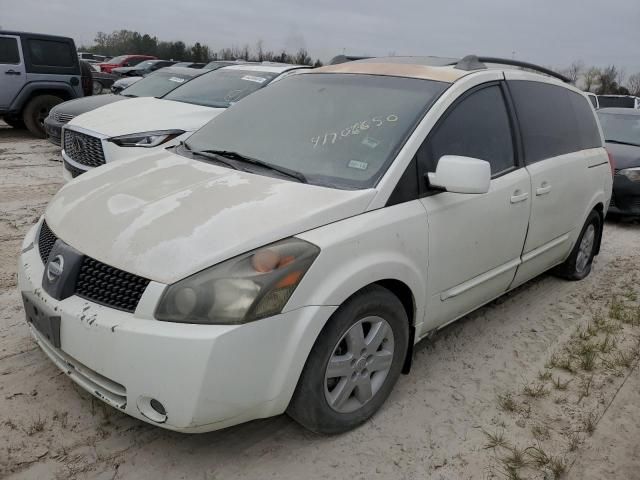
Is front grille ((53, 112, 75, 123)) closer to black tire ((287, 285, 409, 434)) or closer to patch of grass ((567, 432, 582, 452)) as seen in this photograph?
black tire ((287, 285, 409, 434))

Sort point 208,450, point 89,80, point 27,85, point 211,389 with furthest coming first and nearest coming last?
point 89,80, point 27,85, point 208,450, point 211,389

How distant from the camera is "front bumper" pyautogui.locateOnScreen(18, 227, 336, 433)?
6.96 feet

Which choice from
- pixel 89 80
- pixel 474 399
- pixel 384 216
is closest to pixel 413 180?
pixel 384 216

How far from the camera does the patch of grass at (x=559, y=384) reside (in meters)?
3.23

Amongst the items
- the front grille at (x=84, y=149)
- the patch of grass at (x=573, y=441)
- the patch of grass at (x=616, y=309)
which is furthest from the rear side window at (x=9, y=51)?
the patch of grass at (x=573, y=441)

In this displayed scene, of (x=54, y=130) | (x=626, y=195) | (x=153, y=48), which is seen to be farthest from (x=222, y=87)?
(x=153, y=48)

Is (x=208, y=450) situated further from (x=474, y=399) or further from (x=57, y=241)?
(x=474, y=399)

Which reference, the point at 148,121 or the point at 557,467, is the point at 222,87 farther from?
A: the point at 557,467

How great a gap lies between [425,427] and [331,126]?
1.65 m

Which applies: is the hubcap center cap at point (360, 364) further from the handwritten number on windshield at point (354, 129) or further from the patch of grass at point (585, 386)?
the patch of grass at point (585, 386)

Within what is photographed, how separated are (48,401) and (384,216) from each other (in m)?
1.87

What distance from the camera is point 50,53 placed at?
35.9 ft

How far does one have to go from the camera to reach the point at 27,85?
10633mm

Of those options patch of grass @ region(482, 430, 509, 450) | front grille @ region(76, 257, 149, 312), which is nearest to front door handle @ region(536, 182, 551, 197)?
patch of grass @ region(482, 430, 509, 450)
